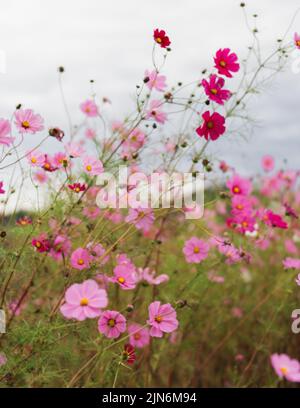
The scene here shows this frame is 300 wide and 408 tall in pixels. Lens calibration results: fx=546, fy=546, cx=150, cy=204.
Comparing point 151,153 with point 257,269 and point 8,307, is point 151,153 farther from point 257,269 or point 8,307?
point 257,269

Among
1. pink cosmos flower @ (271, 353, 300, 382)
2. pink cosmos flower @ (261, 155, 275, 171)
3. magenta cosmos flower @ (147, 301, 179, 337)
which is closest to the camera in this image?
pink cosmos flower @ (271, 353, 300, 382)

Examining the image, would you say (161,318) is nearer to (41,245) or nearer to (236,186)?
(41,245)

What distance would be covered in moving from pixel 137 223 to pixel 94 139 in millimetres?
403

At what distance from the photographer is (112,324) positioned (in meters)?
1.32

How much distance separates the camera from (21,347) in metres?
1.54

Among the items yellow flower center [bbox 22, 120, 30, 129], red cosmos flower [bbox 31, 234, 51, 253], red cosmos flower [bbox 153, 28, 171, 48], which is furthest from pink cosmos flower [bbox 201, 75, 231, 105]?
red cosmos flower [bbox 31, 234, 51, 253]

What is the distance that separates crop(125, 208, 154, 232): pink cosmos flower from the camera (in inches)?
60.9

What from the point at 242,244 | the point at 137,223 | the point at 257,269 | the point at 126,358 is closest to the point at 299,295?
the point at 257,269

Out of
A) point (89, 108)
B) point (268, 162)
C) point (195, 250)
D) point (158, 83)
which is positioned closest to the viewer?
point (158, 83)

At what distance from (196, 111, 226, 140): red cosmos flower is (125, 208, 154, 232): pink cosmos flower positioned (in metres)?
0.28

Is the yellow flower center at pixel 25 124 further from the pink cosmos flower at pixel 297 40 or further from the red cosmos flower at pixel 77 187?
the pink cosmos flower at pixel 297 40

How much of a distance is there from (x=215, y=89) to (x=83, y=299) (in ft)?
2.13

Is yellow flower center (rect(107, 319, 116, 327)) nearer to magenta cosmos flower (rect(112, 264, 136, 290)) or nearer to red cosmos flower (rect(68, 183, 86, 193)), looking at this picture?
magenta cosmos flower (rect(112, 264, 136, 290))

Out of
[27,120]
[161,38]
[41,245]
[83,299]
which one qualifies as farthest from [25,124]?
[83,299]
